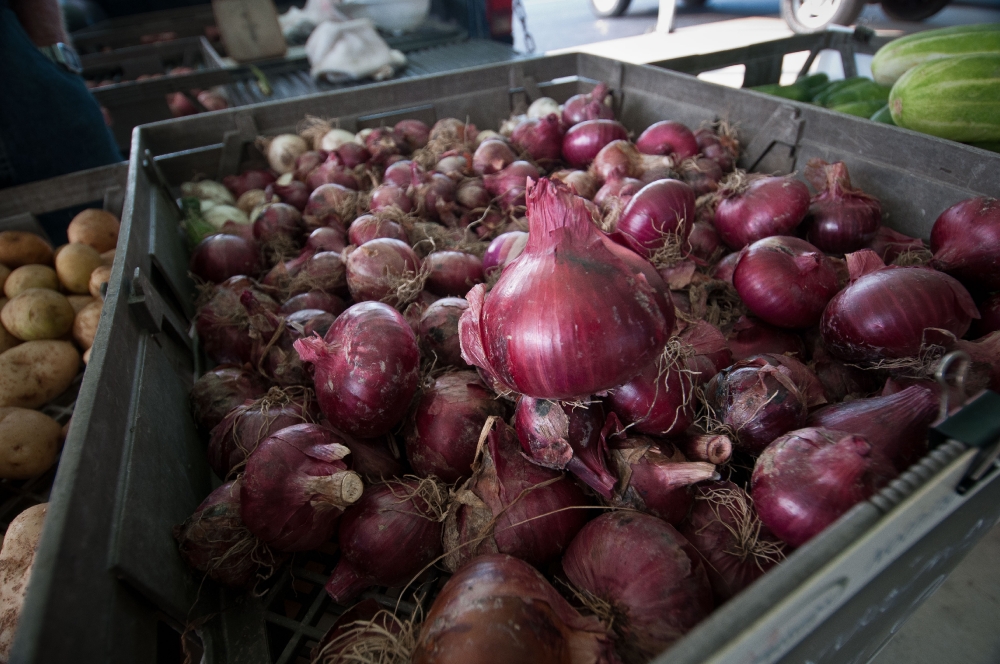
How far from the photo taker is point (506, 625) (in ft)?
2.45

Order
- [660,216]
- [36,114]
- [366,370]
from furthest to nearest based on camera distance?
[36,114] → [660,216] → [366,370]

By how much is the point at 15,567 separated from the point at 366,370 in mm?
952

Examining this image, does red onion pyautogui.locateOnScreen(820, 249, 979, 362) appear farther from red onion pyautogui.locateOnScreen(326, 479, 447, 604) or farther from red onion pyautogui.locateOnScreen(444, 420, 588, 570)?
red onion pyautogui.locateOnScreen(326, 479, 447, 604)

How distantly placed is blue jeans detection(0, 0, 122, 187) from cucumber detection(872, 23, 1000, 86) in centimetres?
402

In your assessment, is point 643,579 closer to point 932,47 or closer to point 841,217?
point 841,217

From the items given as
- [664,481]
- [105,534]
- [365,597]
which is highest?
[105,534]

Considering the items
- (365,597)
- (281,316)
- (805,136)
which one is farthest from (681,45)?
(365,597)

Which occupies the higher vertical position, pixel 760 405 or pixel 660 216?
pixel 660 216

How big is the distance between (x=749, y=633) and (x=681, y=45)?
9.02 meters

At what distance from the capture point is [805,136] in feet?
6.61

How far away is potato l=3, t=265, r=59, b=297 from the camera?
2158 millimetres

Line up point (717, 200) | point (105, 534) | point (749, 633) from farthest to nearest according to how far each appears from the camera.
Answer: point (717, 200), point (105, 534), point (749, 633)

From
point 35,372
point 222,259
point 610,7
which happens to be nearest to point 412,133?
point 222,259

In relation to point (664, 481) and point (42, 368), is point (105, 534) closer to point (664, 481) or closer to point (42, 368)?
point (664, 481)
